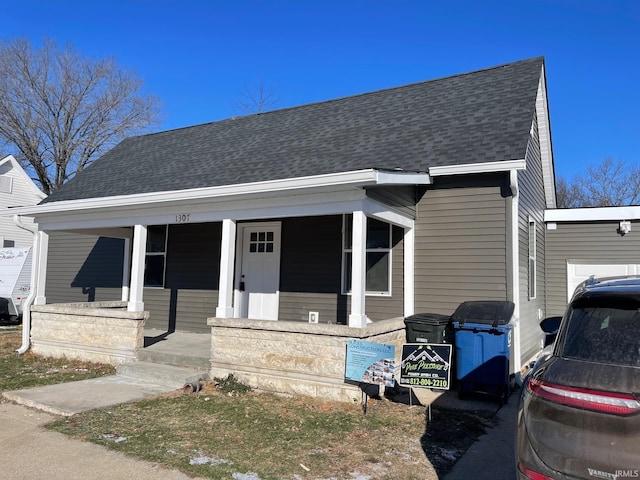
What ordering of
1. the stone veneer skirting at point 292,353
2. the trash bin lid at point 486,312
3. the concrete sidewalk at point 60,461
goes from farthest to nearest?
1. the trash bin lid at point 486,312
2. the stone veneer skirting at point 292,353
3. the concrete sidewalk at point 60,461

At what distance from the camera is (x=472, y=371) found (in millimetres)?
6250

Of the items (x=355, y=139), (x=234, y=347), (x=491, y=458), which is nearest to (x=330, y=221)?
(x=355, y=139)

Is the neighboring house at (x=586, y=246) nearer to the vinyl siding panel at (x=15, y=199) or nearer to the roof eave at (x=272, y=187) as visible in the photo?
the roof eave at (x=272, y=187)

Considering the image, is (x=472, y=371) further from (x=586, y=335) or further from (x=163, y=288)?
(x=163, y=288)

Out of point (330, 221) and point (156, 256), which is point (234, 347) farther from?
point (156, 256)

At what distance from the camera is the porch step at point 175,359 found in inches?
288

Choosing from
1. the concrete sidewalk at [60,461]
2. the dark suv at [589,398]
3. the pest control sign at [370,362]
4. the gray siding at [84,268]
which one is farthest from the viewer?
the gray siding at [84,268]

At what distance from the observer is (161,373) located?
7105 mm

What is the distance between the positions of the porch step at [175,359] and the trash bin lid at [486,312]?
12.6 feet

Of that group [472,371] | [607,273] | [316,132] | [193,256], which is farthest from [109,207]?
[607,273]

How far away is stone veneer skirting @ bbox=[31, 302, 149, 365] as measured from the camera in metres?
8.07

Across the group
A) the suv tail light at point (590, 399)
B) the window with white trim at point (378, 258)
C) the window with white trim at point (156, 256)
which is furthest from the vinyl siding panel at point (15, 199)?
the suv tail light at point (590, 399)

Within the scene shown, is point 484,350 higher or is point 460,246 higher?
point 460,246

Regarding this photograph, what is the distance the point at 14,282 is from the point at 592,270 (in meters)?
16.7
